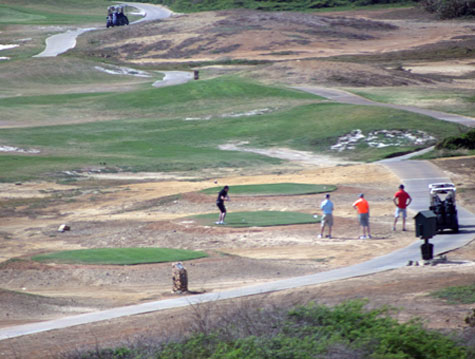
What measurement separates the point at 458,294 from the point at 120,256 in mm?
10213

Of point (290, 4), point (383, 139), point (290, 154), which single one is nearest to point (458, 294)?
point (290, 154)

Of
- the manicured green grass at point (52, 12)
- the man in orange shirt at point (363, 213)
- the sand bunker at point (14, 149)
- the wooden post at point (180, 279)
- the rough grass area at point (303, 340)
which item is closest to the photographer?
the rough grass area at point (303, 340)

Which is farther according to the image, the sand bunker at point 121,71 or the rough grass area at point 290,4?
the rough grass area at point 290,4

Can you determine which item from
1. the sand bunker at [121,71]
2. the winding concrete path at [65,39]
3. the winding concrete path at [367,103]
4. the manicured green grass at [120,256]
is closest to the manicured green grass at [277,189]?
the manicured green grass at [120,256]

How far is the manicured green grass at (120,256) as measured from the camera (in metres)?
21.7

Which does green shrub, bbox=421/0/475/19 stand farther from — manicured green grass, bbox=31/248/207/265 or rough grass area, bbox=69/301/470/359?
rough grass area, bbox=69/301/470/359

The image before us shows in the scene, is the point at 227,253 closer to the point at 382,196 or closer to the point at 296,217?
the point at 296,217

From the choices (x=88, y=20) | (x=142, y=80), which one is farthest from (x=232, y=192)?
(x=88, y=20)

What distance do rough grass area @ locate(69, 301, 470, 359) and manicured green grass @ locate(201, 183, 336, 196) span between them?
21739 mm

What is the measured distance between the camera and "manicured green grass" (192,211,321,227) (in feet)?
89.9

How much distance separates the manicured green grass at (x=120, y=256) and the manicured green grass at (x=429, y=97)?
3976 centimetres

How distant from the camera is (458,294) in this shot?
1527 centimetres

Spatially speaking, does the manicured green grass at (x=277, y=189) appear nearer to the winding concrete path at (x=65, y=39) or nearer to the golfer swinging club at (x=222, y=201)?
the golfer swinging club at (x=222, y=201)

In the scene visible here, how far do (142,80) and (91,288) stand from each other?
206 ft
